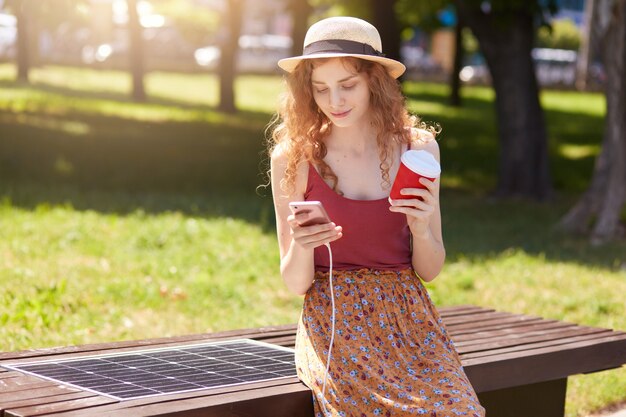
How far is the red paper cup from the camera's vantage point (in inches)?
139

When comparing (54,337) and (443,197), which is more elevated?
(54,337)

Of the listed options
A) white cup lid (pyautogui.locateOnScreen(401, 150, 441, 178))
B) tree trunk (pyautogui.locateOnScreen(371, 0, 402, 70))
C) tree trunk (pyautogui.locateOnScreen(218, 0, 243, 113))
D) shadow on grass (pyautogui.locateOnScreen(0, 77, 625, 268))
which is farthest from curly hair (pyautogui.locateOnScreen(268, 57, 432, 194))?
tree trunk (pyautogui.locateOnScreen(218, 0, 243, 113))

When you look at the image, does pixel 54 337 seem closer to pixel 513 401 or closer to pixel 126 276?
pixel 126 276

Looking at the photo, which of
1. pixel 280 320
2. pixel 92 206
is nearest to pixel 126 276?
pixel 280 320

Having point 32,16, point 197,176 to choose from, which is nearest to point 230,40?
point 32,16

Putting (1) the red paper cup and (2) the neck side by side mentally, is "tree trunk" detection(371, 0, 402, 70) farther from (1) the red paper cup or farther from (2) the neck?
(1) the red paper cup

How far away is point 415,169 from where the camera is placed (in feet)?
11.6

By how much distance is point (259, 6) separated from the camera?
6219cm

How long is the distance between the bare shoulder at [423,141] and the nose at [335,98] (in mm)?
387

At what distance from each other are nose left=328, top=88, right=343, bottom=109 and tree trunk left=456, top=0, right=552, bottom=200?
10.5 meters

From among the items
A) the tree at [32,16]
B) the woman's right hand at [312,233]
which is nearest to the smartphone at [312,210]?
the woman's right hand at [312,233]

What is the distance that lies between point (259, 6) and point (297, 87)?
59.3 metres

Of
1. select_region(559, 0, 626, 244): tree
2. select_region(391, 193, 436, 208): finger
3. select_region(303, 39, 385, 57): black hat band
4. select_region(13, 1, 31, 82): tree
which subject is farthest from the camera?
select_region(13, 1, 31, 82): tree

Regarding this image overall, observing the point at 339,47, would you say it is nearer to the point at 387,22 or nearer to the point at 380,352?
the point at 380,352
